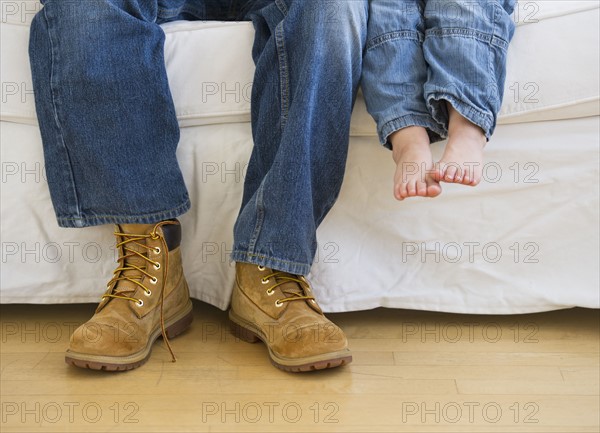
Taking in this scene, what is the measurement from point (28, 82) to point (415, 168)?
63 cm

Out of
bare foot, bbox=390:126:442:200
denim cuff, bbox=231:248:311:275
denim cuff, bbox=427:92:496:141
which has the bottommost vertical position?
denim cuff, bbox=231:248:311:275

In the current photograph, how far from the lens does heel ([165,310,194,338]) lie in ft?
4.12

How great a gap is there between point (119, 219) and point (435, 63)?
0.53 metres

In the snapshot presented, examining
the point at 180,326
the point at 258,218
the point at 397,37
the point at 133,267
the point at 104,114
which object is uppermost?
the point at 397,37

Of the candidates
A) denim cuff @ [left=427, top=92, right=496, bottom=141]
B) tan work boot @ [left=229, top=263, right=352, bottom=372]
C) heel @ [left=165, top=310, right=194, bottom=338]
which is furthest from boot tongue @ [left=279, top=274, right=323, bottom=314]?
denim cuff @ [left=427, top=92, right=496, bottom=141]

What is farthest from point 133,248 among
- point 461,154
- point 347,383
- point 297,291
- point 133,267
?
point 461,154

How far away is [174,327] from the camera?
1.26 meters

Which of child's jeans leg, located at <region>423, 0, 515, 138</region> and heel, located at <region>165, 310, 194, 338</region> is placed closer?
child's jeans leg, located at <region>423, 0, 515, 138</region>

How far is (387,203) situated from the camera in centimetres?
130

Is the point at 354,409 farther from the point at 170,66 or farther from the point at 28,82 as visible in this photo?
the point at 28,82

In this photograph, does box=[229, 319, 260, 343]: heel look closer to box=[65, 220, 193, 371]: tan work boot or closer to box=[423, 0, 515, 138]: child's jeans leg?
box=[65, 220, 193, 371]: tan work boot

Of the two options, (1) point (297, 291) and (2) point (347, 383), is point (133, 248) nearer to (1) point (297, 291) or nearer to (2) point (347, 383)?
(1) point (297, 291)

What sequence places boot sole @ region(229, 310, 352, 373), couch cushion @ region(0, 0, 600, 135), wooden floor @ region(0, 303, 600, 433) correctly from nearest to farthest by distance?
wooden floor @ region(0, 303, 600, 433) < boot sole @ region(229, 310, 352, 373) < couch cushion @ region(0, 0, 600, 135)

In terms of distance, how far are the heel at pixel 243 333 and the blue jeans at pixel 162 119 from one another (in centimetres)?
14
